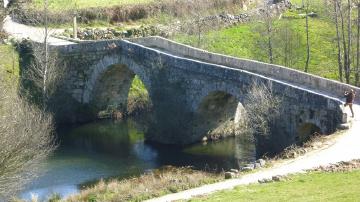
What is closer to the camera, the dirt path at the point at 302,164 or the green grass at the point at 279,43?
the dirt path at the point at 302,164

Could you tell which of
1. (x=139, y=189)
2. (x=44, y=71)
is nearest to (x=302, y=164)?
(x=139, y=189)

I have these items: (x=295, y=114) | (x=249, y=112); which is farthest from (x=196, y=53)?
(x=295, y=114)

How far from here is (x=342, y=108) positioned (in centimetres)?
3030

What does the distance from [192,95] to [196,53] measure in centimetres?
330

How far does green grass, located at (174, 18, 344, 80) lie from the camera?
54062mm

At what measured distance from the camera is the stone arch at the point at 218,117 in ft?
138

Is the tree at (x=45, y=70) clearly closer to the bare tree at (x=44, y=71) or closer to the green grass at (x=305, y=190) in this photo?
the bare tree at (x=44, y=71)

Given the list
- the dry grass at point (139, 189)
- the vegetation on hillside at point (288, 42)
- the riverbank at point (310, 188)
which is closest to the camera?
the riverbank at point (310, 188)

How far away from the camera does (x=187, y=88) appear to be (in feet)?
136

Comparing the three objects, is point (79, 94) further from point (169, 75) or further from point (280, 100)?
point (280, 100)

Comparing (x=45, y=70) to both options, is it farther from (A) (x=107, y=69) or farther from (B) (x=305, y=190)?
(B) (x=305, y=190)

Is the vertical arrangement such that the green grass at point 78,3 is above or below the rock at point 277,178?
above

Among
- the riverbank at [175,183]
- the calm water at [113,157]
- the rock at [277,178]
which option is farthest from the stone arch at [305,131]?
the rock at [277,178]

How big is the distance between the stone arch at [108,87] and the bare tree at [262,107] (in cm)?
1479
